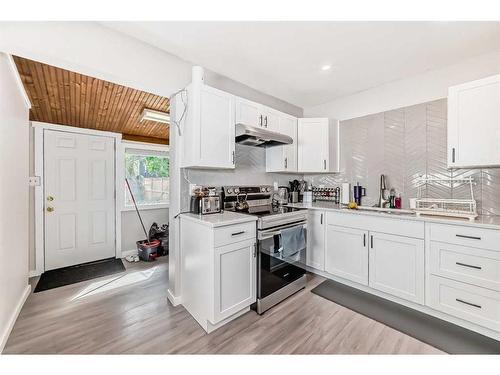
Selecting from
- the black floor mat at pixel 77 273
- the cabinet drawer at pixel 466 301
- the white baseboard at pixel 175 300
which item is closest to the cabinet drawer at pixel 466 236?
the cabinet drawer at pixel 466 301

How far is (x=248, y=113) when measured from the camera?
2.41m

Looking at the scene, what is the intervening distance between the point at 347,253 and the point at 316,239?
0.41 m

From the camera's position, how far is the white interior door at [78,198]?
3.09m

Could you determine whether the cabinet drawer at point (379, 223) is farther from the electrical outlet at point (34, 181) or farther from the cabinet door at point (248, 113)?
the electrical outlet at point (34, 181)

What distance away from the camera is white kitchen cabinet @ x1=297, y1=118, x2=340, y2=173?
3.10m

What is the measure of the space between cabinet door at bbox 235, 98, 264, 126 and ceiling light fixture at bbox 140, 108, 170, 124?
1.49 m

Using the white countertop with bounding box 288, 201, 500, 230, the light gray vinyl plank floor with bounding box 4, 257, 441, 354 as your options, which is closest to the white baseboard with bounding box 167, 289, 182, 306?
the light gray vinyl plank floor with bounding box 4, 257, 441, 354

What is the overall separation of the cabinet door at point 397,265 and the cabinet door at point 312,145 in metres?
1.22

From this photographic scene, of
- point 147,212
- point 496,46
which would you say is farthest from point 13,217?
point 496,46

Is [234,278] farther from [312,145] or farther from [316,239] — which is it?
[312,145]

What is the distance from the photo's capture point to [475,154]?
195 cm

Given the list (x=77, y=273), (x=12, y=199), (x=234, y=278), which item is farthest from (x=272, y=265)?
(x=77, y=273)

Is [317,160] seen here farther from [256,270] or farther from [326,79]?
[256,270]
